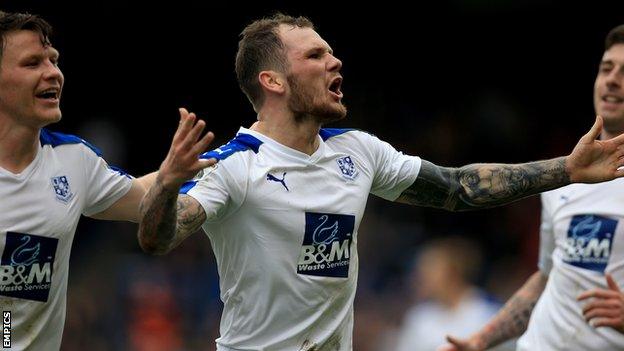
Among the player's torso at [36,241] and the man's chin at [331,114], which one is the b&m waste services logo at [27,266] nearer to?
the player's torso at [36,241]

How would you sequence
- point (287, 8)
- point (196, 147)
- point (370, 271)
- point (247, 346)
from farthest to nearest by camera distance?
point (287, 8) → point (370, 271) → point (247, 346) → point (196, 147)

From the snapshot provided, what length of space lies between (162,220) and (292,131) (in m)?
1.05

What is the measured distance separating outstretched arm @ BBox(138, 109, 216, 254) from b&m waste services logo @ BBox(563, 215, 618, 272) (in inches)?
103

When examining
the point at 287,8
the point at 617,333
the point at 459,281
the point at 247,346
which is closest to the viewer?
the point at 247,346

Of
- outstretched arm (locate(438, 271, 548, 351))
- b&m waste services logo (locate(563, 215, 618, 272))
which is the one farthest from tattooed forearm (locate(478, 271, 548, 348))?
b&m waste services logo (locate(563, 215, 618, 272))

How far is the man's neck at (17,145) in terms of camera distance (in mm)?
6145

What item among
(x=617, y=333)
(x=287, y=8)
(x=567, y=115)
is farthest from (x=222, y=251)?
(x=567, y=115)

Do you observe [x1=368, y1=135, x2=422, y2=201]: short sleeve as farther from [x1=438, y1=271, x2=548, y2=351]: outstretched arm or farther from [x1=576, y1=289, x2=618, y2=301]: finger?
[x1=438, y1=271, x2=548, y2=351]: outstretched arm

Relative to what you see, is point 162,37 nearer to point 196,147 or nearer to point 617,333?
point 617,333

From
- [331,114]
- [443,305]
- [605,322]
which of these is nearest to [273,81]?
[331,114]

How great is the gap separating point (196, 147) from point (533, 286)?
11.0ft

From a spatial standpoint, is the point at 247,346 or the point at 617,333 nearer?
the point at 247,346

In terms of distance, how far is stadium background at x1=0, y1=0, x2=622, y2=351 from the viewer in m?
13.0

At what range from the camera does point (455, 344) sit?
7.61m
